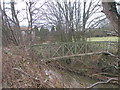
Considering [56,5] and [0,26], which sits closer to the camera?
[0,26]

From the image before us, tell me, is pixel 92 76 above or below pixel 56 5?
below

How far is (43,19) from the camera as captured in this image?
21.0 ft

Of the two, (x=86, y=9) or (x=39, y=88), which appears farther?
(x=86, y=9)

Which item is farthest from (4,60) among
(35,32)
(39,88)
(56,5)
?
(56,5)

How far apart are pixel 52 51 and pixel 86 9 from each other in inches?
117

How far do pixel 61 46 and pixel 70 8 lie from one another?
7.44 feet

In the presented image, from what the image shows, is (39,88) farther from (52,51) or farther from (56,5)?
(56,5)

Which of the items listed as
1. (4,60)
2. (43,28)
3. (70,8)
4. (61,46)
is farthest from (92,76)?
(4,60)

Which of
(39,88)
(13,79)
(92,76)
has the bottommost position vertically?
(92,76)

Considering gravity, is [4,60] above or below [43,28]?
below

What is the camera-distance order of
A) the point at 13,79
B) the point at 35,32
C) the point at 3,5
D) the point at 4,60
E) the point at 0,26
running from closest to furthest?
the point at 13,79 < the point at 4,60 < the point at 0,26 < the point at 3,5 < the point at 35,32

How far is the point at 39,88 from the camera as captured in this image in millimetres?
2211

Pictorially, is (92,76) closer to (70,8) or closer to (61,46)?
(61,46)

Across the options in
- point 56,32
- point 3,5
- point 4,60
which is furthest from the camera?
point 56,32
